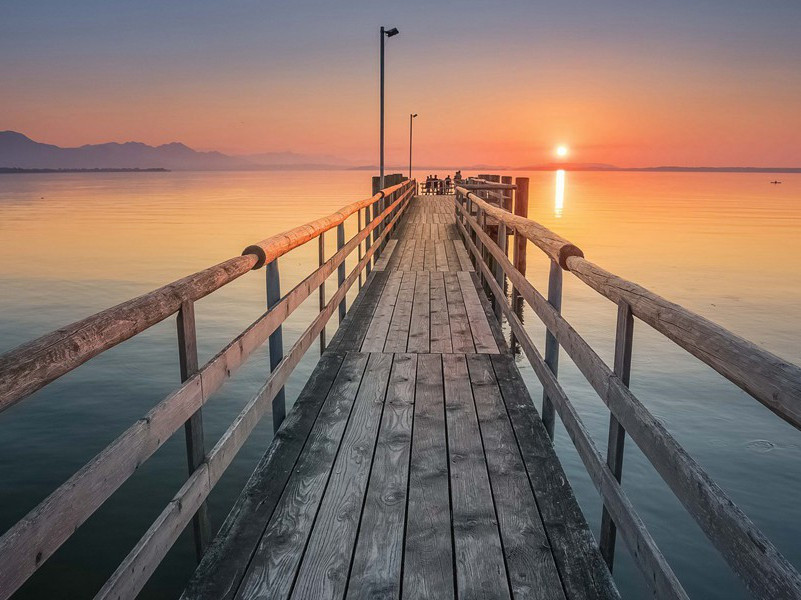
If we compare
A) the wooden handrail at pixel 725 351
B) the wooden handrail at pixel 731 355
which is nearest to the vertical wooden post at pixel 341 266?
the wooden handrail at pixel 725 351

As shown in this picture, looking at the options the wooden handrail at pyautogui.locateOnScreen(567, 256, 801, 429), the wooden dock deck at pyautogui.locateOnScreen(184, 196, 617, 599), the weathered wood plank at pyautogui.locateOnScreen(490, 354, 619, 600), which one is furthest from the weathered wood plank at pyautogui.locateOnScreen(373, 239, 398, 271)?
the wooden handrail at pyautogui.locateOnScreen(567, 256, 801, 429)

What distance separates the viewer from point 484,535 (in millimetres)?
3004

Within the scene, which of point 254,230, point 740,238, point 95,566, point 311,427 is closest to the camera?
point 311,427

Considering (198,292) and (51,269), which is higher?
(198,292)

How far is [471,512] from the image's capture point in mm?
3211

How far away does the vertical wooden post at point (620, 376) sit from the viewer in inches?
106

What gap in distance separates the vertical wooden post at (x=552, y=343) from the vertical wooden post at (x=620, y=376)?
128 cm

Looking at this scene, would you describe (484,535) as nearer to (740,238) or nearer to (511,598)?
(511,598)

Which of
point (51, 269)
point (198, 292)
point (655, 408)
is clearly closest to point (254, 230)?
point (51, 269)

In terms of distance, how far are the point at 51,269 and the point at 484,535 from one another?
74.7 ft

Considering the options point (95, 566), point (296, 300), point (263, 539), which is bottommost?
point (95, 566)

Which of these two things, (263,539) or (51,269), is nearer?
(263,539)

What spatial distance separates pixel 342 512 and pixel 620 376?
1.45 metres

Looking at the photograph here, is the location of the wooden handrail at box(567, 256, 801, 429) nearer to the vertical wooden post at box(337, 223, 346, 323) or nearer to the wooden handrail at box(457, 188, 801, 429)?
the wooden handrail at box(457, 188, 801, 429)
